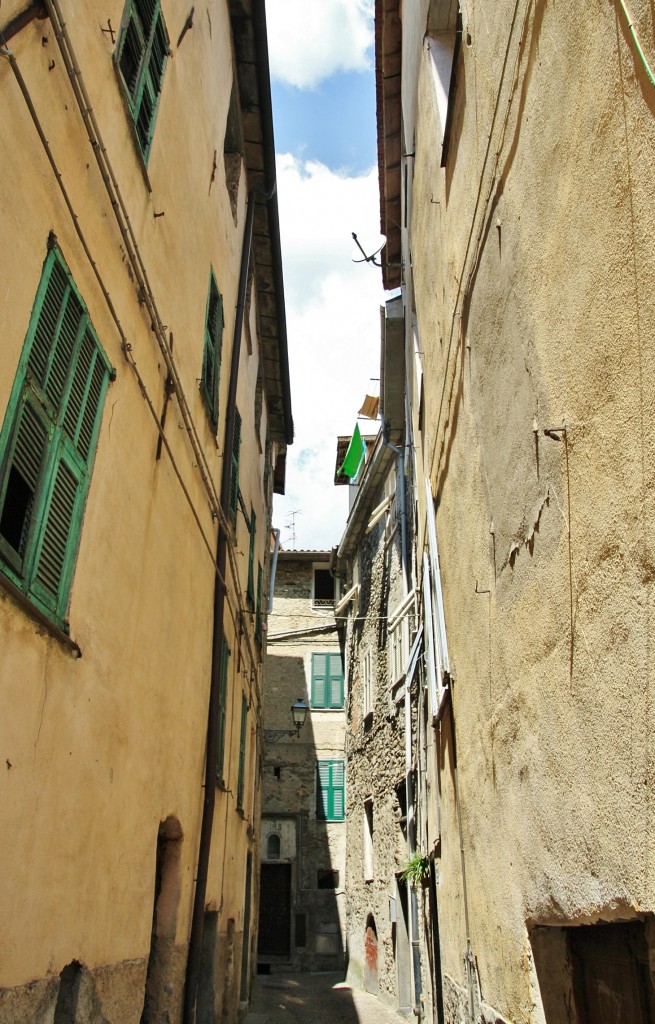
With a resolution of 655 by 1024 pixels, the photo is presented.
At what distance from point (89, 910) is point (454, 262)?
12.9ft

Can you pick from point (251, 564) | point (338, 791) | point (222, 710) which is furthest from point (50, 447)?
point (338, 791)

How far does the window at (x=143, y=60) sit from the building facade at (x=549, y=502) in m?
1.82

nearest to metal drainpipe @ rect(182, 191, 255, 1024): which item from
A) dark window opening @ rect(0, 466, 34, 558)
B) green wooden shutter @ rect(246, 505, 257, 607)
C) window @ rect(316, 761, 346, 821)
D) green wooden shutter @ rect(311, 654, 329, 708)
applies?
green wooden shutter @ rect(246, 505, 257, 607)

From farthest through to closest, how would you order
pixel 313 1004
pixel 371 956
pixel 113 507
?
pixel 371 956
pixel 313 1004
pixel 113 507

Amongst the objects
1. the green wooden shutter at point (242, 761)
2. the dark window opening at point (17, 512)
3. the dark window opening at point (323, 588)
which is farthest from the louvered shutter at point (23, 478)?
the dark window opening at point (323, 588)

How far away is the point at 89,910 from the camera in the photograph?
372 cm

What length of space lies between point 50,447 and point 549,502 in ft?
6.32

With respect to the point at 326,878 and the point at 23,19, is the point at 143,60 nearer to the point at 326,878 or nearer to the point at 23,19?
the point at 23,19

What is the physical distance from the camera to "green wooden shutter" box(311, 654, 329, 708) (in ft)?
72.7

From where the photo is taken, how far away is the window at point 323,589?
2362cm

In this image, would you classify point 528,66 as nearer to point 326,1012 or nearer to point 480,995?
point 480,995

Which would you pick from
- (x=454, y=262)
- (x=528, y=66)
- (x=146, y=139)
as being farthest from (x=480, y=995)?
(x=146, y=139)

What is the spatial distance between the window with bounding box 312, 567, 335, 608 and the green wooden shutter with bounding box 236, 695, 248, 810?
12.3 metres

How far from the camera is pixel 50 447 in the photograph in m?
3.35
